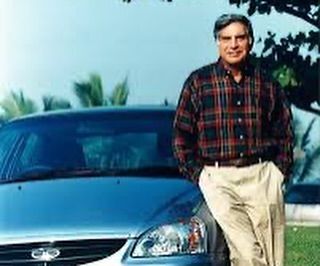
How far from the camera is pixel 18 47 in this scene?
24.0 feet

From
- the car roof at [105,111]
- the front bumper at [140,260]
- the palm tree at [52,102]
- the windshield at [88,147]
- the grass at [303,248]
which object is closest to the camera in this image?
the front bumper at [140,260]

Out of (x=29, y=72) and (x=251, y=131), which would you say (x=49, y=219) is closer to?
(x=251, y=131)

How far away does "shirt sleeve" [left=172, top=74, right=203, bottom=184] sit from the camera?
18.1 feet

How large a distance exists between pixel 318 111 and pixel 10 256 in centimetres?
1303

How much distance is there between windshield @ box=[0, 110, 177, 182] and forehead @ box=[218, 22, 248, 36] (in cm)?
96

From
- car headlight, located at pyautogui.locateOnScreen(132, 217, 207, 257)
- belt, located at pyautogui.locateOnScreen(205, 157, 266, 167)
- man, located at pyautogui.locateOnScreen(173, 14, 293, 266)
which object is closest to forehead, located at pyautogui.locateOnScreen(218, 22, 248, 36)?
man, located at pyautogui.locateOnScreen(173, 14, 293, 266)

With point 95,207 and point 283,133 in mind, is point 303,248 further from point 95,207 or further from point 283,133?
point 95,207

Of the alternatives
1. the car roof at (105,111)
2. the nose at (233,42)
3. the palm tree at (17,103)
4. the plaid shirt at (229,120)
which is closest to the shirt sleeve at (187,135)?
the plaid shirt at (229,120)

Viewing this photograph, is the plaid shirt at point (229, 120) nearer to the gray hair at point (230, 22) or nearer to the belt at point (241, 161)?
the belt at point (241, 161)

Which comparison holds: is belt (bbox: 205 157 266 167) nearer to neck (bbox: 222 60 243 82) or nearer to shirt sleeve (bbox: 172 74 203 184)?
shirt sleeve (bbox: 172 74 203 184)

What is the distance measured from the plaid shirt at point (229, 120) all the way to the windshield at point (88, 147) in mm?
500

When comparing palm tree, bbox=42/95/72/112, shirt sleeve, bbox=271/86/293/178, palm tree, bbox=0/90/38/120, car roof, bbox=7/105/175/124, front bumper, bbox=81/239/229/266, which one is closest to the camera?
front bumper, bbox=81/239/229/266

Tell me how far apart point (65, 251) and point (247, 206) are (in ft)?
3.02

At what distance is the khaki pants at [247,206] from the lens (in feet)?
A: 17.7
